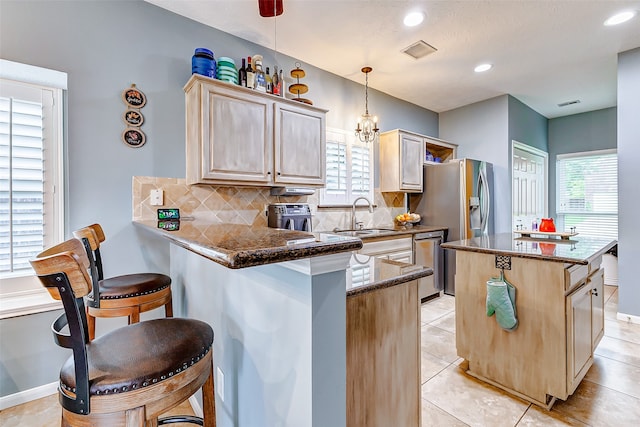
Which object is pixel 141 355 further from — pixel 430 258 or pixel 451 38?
pixel 430 258

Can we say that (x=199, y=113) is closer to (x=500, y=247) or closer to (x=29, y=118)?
(x=29, y=118)

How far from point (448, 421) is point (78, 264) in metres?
1.95

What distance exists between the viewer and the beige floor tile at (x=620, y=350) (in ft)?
7.53

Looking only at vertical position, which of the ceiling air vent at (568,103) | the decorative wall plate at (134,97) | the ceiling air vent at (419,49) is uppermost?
the ceiling air vent at (568,103)

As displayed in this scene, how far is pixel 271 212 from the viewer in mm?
2814

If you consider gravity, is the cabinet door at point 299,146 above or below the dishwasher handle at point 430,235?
above

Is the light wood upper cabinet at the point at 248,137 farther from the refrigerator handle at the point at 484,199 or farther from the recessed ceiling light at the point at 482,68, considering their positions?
the refrigerator handle at the point at 484,199

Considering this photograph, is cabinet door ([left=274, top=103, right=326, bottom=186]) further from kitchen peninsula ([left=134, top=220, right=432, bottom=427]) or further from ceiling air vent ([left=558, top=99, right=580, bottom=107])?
ceiling air vent ([left=558, top=99, right=580, bottom=107])

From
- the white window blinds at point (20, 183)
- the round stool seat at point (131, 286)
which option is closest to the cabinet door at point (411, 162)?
the round stool seat at point (131, 286)

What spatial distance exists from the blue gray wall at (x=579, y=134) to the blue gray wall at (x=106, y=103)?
5.86 meters

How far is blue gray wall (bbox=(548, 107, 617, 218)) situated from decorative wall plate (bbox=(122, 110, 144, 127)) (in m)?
6.37

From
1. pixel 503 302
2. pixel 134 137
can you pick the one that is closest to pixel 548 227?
pixel 503 302

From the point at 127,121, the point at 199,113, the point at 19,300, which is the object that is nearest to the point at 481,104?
the point at 199,113

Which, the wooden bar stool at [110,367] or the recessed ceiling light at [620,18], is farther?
the recessed ceiling light at [620,18]
